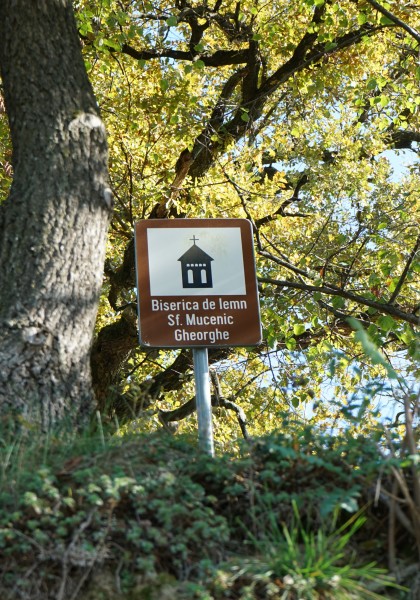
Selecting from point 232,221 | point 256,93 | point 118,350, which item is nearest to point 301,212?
point 256,93

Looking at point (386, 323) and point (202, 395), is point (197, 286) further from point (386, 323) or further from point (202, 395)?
point (386, 323)

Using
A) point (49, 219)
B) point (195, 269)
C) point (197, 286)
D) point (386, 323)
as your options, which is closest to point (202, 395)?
point (197, 286)

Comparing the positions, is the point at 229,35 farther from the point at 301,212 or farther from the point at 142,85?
the point at 301,212

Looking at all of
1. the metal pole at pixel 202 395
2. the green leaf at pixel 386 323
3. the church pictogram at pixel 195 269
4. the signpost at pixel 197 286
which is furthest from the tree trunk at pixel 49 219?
the green leaf at pixel 386 323

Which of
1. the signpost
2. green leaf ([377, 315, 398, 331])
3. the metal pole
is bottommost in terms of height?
the metal pole

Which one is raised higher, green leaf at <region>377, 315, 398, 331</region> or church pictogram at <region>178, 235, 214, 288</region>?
green leaf at <region>377, 315, 398, 331</region>

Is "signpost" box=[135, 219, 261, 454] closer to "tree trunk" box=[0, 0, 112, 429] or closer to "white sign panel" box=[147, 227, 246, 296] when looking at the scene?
"white sign panel" box=[147, 227, 246, 296]

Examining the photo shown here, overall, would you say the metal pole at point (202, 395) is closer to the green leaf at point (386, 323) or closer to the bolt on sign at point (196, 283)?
the bolt on sign at point (196, 283)

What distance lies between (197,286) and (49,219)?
100 centimetres

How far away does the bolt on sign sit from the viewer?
17.1ft

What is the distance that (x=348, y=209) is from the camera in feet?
42.1

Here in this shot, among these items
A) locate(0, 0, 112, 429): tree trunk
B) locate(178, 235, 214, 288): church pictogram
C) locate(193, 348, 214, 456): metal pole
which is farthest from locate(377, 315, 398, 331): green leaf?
locate(0, 0, 112, 429): tree trunk

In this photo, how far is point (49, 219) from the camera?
16.4 ft

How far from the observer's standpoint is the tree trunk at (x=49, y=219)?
4.63 meters
